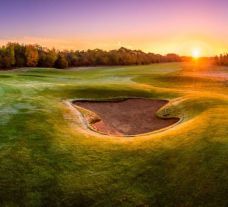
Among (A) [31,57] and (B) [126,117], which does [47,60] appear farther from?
(B) [126,117]

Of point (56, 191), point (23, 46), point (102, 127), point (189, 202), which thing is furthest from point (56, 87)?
point (23, 46)

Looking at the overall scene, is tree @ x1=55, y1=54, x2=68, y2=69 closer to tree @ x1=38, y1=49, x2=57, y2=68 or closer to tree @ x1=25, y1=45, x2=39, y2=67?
tree @ x1=38, y1=49, x2=57, y2=68

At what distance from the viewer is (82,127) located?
29062 millimetres

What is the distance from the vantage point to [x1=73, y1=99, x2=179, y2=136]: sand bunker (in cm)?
3104

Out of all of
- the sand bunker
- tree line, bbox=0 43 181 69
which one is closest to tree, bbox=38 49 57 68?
tree line, bbox=0 43 181 69

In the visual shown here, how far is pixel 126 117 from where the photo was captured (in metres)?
35.7

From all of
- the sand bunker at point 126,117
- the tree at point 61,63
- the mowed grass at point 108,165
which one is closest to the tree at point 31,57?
the tree at point 61,63

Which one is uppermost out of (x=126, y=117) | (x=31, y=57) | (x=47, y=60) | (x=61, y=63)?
(x=31, y=57)

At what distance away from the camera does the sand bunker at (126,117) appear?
3104 centimetres

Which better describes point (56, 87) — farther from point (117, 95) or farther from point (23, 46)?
point (23, 46)

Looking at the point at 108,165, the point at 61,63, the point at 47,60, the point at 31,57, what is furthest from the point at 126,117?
the point at 47,60

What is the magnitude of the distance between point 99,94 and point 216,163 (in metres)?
29.7

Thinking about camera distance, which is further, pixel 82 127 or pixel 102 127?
pixel 102 127

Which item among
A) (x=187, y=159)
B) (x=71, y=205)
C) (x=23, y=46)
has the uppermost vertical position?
(x=23, y=46)
